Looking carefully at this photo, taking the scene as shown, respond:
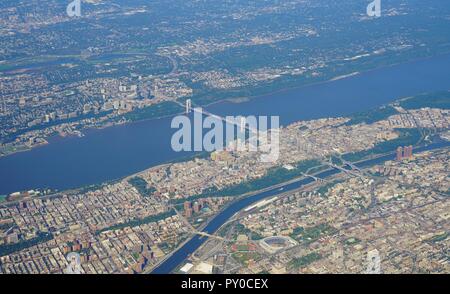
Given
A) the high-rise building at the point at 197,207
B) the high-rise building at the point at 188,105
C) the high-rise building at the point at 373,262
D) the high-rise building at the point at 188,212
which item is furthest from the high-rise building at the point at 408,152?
the high-rise building at the point at 188,105

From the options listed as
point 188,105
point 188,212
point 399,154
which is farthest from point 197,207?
point 188,105

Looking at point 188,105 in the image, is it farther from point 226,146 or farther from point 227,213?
point 227,213

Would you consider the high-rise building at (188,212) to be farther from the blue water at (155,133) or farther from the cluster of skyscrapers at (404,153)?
the cluster of skyscrapers at (404,153)

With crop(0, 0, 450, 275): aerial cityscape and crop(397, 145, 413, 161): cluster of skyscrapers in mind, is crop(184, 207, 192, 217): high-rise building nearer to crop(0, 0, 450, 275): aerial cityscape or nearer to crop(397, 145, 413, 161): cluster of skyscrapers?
crop(0, 0, 450, 275): aerial cityscape

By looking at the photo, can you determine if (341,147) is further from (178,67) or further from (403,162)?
(178,67)

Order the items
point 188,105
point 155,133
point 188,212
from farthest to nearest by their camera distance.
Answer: point 188,105 → point 155,133 → point 188,212

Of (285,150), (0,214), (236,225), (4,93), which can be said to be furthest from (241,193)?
(4,93)
